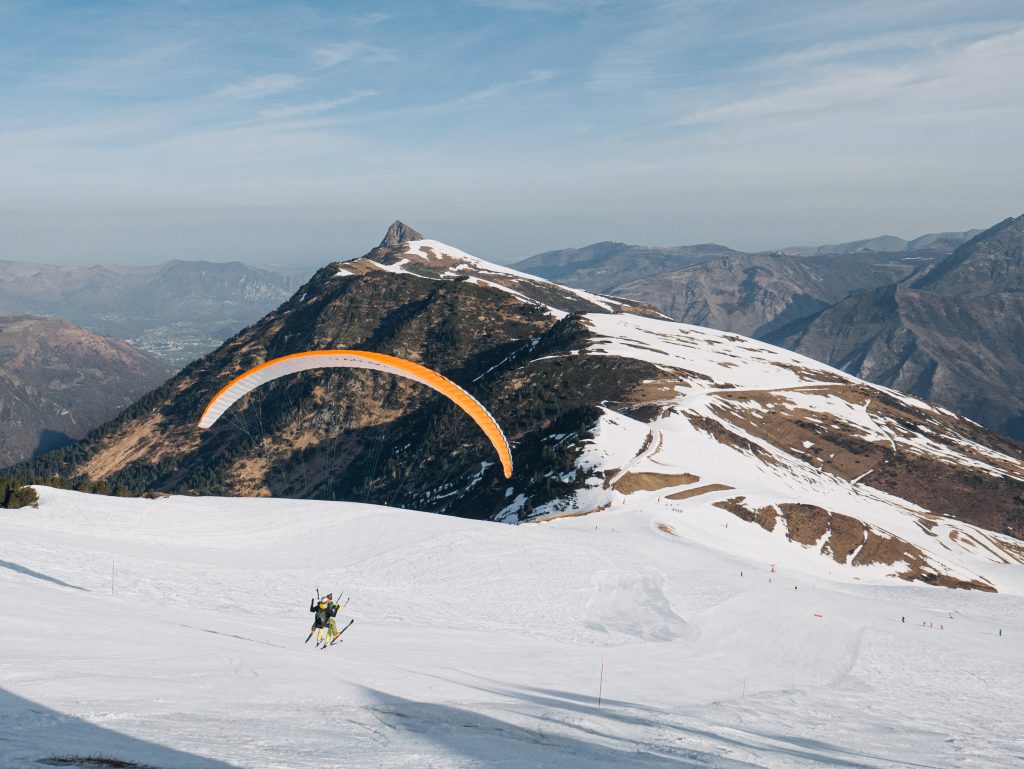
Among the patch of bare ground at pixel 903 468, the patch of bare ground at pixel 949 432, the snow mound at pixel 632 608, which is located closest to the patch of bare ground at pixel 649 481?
the patch of bare ground at pixel 903 468

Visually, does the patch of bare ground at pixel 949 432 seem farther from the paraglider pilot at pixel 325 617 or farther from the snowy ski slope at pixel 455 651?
the paraglider pilot at pixel 325 617

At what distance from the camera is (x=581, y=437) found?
77.1 m

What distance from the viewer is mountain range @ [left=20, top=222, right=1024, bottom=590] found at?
219ft

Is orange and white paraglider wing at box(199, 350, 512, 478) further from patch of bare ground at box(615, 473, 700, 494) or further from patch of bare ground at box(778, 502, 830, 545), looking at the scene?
patch of bare ground at box(778, 502, 830, 545)

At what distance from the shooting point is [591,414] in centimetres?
8506

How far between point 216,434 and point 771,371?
10628cm

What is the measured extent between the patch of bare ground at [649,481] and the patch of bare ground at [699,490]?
122 cm

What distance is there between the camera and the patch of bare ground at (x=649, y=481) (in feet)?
208

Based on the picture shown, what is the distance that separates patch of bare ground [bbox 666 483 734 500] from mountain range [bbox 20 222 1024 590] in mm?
264

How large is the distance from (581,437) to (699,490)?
15.3m

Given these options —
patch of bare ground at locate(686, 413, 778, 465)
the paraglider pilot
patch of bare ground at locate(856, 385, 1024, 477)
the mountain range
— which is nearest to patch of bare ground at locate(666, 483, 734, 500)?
the mountain range

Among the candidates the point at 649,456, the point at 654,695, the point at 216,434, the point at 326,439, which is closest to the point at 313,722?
the point at 654,695

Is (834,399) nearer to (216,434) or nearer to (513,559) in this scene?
(513,559)

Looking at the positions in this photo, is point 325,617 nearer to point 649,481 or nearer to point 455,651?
point 455,651
